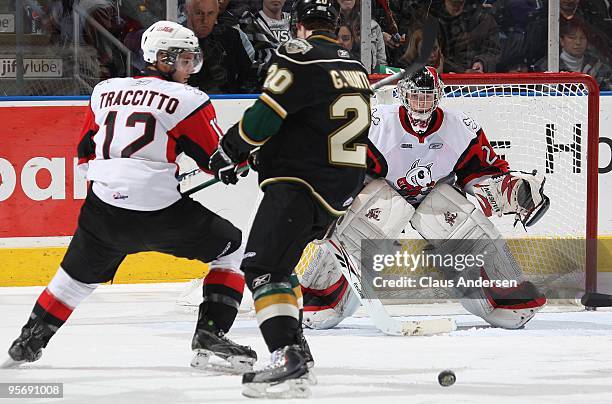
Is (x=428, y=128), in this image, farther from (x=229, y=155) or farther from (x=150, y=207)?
(x=229, y=155)

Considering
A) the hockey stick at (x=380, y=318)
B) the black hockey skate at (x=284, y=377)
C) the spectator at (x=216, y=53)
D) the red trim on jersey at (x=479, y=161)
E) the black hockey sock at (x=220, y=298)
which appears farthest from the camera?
the spectator at (x=216, y=53)

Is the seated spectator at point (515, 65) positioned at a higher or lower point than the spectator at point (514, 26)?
lower

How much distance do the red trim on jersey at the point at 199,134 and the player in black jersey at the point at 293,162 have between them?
0.92 feet

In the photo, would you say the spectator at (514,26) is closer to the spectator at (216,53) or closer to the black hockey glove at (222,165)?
the spectator at (216,53)

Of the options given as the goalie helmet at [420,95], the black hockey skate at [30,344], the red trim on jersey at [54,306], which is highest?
the goalie helmet at [420,95]

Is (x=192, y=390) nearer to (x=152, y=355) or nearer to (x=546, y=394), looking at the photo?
(x=152, y=355)

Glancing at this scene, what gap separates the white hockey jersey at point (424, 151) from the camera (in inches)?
201

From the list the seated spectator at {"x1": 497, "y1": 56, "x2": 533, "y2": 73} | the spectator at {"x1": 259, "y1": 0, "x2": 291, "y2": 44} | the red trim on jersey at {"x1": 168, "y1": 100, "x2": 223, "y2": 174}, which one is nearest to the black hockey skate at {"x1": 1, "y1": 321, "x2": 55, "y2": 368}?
the red trim on jersey at {"x1": 168, "y1": 100, "x2": 223, "y2": 174}

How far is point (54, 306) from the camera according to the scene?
404cm

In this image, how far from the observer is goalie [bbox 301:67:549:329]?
5051 millimetres

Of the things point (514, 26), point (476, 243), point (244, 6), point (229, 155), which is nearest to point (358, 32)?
point (244, 6)

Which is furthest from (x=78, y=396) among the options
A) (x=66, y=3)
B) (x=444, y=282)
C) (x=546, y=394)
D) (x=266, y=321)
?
(x=66, y=3)

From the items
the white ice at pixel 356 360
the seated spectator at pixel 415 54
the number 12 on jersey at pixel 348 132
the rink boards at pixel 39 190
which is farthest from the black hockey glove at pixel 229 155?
the seated spectator at pixel 415 54

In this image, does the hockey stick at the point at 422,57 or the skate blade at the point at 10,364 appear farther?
the hockey stick at the point at 422,57
